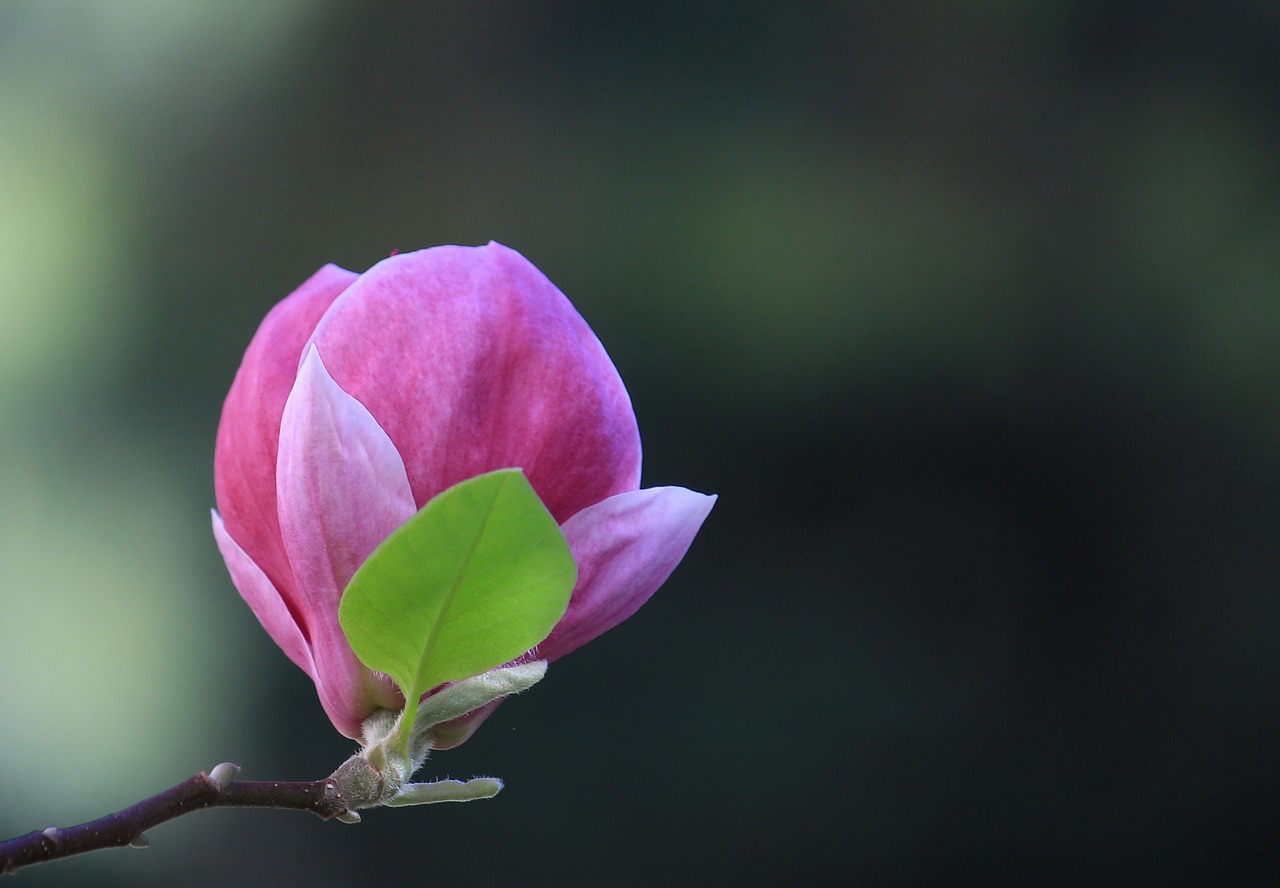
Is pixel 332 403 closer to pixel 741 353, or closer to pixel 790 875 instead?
pixel 741 353

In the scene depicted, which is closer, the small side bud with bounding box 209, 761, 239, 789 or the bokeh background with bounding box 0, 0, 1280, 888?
the small side bud with bounding box 209, 761, 239, 789

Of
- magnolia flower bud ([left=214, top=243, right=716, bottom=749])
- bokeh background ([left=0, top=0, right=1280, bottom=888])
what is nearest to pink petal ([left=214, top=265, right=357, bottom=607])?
magnolia flower bud ([left=214, top=243, right=716, bottom=749])

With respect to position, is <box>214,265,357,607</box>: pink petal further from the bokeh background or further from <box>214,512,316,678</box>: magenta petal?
the bokeh background

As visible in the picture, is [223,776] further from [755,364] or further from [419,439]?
[755,364]

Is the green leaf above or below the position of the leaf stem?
above

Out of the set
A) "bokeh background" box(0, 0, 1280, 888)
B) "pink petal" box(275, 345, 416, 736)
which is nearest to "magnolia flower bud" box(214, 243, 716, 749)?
"pink petal" box(275, 345, 416, 736)

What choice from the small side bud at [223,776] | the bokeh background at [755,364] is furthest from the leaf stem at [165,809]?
the bokeh background at [755,364]

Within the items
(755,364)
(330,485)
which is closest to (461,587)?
(330,485)
